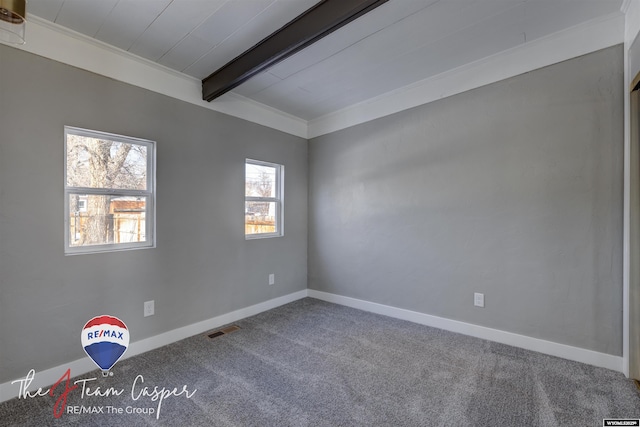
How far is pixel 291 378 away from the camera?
2.11 m

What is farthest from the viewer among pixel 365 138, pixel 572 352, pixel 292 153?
pixel 292 153

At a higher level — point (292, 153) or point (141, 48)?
point (141, 48)

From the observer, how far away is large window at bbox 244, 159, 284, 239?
3498 mm

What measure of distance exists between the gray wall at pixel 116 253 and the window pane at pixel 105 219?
0.12 metres

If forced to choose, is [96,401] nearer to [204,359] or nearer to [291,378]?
[204,359]

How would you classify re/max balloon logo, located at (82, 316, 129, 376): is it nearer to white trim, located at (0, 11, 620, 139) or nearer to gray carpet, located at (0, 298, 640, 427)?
gray carpet, located at (0, 298, 640, 427)

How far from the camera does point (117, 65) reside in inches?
93.2

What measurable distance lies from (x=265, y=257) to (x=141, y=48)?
7.95 feet

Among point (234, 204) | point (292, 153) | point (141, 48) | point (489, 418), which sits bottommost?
point (489, 418)

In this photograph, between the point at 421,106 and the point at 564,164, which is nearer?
the point at 564,164

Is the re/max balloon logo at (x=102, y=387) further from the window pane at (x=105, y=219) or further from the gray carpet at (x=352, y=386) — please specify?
the window pane at (x=105, y=219)

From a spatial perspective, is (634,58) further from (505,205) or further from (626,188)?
(505,205)

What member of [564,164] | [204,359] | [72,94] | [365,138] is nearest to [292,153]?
[365,138]

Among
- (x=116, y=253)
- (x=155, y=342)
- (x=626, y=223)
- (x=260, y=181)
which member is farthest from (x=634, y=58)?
(x=155, y=342)
